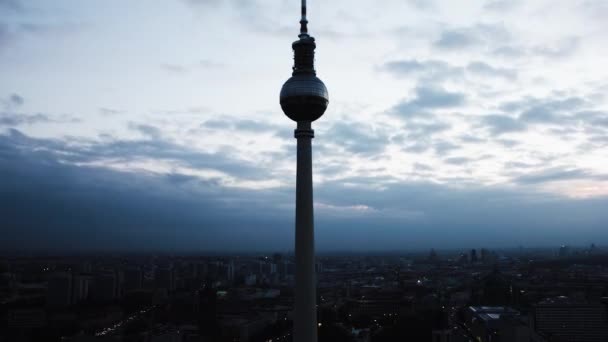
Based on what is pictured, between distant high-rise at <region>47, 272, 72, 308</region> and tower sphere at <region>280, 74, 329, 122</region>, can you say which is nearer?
tower sphere at <region>280, 74, 329, 122</region>

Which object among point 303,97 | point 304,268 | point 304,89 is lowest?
point 304,268

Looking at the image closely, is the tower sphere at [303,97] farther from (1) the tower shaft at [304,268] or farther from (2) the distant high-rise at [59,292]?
(2) the distant high-rise at [59,292]

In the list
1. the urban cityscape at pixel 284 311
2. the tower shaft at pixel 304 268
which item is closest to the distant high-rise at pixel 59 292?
the urban cityscape at pixel 284 311

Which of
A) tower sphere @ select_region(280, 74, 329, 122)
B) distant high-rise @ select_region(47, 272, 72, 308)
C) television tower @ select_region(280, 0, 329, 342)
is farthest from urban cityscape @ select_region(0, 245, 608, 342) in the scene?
tower sphere @ select_region(280, 74, 329, 122)

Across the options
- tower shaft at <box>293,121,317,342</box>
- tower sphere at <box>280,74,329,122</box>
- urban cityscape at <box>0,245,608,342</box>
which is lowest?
urban cityscape at <box>0,245,608,342</box>

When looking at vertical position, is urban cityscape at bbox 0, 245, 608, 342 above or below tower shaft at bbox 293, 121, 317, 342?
below

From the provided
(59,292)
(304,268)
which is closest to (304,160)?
(304,268)

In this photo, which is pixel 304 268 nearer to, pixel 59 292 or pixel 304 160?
pixel 304 160

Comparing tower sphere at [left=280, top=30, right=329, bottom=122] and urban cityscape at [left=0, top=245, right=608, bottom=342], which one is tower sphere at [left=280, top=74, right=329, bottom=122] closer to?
tower sphere at [left=280, top=30, right=329, bottom=122]

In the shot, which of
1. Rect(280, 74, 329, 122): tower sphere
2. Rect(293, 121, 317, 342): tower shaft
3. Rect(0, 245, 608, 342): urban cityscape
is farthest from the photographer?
Rect(0, 245, 608, 342): urban cityscape
